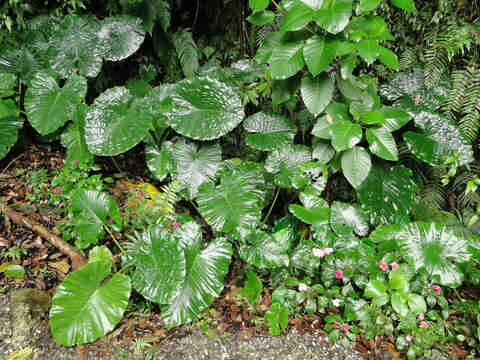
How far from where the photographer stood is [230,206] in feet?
7.33

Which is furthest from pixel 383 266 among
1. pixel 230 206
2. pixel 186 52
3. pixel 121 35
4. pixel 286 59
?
pixel 121 35

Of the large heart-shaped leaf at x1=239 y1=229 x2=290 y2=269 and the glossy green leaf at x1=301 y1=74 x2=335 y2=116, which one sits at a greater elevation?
the glossy green leaf at x1=301 y1=74 x2=335 y2=116

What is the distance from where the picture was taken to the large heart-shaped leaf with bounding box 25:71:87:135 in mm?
2682

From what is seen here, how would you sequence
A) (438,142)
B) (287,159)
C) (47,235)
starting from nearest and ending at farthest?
1. (47,235)
2. (438,142)
3. (287,159)

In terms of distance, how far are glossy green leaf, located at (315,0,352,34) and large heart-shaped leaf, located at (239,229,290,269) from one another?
135 centimetres

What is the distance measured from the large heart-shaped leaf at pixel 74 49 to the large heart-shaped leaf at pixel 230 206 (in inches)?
64.9

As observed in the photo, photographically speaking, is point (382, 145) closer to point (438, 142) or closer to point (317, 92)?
point (438, 142)

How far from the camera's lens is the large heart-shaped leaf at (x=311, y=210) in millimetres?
2258

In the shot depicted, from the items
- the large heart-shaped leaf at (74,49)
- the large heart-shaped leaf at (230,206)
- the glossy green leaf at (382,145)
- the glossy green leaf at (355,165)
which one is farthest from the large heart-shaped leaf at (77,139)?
the glossy green leaf at (382,145)

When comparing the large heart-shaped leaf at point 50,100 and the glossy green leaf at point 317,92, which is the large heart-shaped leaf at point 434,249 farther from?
the large heart-shaped leaf at point 50,100

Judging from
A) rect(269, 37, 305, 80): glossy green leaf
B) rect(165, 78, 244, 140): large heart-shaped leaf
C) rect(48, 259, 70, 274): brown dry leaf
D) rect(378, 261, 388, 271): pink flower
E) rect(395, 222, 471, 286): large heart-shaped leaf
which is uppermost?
rect(269, 37, 305, 80): glossy green leaf

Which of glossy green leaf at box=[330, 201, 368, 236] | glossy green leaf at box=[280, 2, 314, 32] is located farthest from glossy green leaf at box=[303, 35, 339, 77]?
glossy green leaf at box=[330, 201, 368, 236]

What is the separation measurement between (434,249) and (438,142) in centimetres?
86

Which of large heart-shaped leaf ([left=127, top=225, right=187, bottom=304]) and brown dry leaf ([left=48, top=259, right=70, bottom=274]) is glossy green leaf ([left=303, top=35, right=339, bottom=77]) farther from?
brown dry leaf ([left=48, top=259, right=70, bottom=274])
